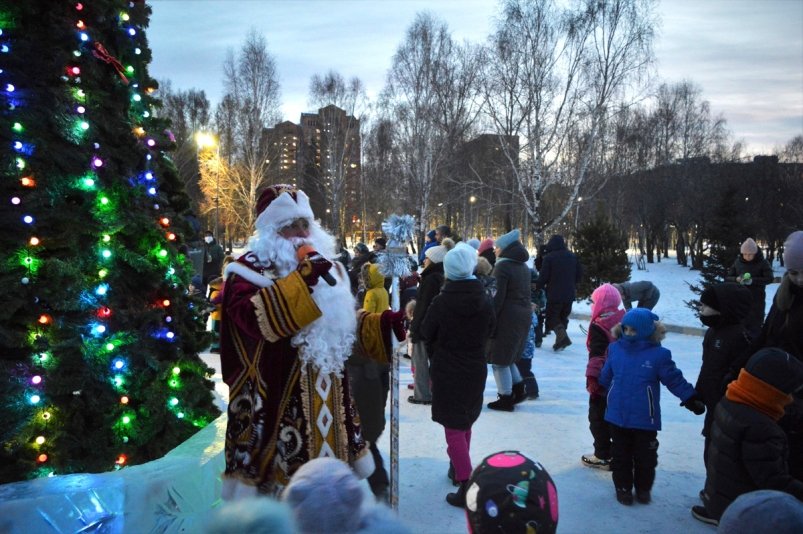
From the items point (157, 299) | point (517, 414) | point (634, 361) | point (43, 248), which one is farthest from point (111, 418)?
point (517, 414)

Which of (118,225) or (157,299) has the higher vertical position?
(118,225)

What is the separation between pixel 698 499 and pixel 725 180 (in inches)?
1451

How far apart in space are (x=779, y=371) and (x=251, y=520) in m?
2.74

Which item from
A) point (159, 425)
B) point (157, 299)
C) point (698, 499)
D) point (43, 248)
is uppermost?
point (43, 248)

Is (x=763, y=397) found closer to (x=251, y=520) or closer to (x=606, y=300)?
(x=606, y=300)

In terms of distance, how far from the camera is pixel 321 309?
2.62m

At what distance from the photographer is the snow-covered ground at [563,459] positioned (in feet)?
12.1

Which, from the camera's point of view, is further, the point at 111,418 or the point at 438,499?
the point at 438,499

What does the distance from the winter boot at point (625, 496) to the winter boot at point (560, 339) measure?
210 inches

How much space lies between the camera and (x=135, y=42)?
3.82 meters

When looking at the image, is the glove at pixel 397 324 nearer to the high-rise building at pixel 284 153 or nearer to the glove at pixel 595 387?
the glove at pixel 595 387

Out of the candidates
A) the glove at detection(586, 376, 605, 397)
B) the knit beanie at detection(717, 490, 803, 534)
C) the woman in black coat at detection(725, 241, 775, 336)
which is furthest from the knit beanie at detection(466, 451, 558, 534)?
the woman in black coat at detection(725, 241, 775, 336)

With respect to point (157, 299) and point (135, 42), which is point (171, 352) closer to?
point (157, 299)

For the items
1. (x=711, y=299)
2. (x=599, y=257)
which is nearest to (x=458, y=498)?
(x=711, y=299)
